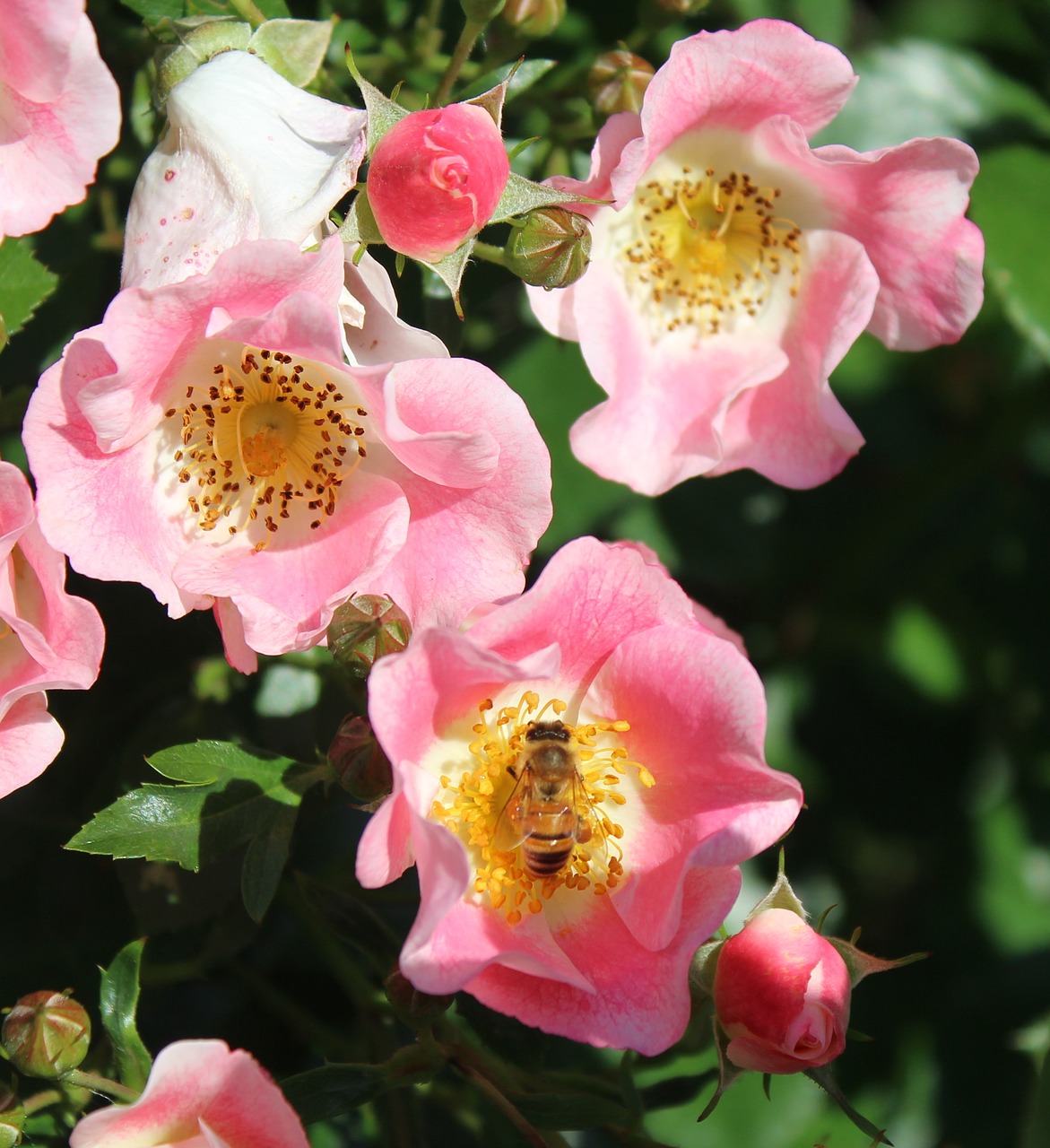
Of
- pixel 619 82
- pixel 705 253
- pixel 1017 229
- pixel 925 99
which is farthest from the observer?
pixel 925 99

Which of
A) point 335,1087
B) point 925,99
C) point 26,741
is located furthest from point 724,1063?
point 925,99

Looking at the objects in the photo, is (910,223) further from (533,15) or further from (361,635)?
(361,635)

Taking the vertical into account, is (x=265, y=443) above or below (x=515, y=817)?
above

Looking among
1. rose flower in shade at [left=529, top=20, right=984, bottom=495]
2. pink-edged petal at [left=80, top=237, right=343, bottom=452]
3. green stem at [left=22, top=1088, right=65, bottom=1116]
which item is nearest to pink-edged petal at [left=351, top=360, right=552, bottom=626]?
pink-edged petal at [left=80, top=237, right=343, bottom=452]

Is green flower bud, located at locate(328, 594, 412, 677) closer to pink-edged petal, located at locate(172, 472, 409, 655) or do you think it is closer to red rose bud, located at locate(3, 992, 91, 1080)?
pink-edged petal, located at locate(172, 472, 409, 655)

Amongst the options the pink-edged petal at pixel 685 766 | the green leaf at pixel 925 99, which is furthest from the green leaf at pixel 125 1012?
the green leaf at pixel 925 99

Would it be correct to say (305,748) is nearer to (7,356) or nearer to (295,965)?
(295,965)
